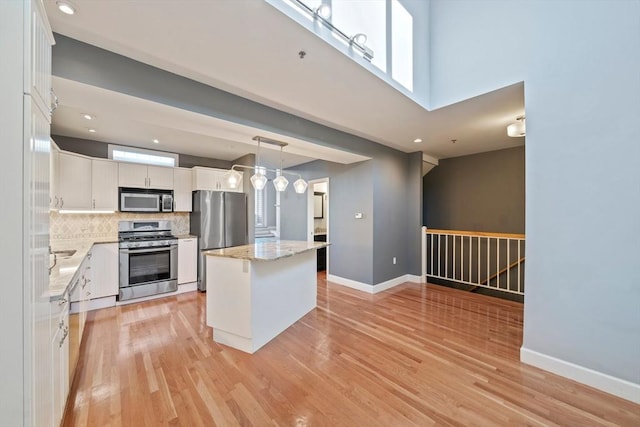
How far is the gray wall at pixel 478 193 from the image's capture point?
4801mm

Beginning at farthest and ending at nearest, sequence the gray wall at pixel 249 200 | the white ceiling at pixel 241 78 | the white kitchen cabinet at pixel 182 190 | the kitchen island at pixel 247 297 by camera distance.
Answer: the gray wall at pixel 249 200 → the white kitchen cabinet at pixel 182 190 → the kitchen island at pixel 247 297 → the white ceiling at pixel 241 78

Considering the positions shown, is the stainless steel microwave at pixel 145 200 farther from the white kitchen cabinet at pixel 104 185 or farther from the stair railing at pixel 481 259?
the stair railing at pixel 481 259

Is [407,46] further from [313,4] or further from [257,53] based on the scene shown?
[257,53]

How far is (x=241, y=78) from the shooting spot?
2277 mm

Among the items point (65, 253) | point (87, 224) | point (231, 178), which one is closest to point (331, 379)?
point (231, 178)

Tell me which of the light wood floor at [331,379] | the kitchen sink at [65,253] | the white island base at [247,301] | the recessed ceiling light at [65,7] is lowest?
the light wood floor at [331,379]

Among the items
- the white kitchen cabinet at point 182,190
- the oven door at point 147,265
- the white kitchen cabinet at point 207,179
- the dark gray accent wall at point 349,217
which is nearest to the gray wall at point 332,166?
the dark gray accent wall at point 349,217

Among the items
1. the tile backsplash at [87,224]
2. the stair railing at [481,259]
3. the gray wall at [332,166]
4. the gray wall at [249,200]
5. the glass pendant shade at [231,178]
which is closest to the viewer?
the gray wall at [332,166]

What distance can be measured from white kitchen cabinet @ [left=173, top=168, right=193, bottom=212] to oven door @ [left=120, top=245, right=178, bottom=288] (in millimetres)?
780

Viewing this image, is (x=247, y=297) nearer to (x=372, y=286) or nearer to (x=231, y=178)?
(x=231, y=178)

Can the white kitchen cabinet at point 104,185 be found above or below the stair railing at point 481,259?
above

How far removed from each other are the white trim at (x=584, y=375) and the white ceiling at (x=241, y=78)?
2601mm

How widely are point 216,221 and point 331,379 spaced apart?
341 cm

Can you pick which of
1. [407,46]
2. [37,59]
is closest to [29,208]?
[37,59]
